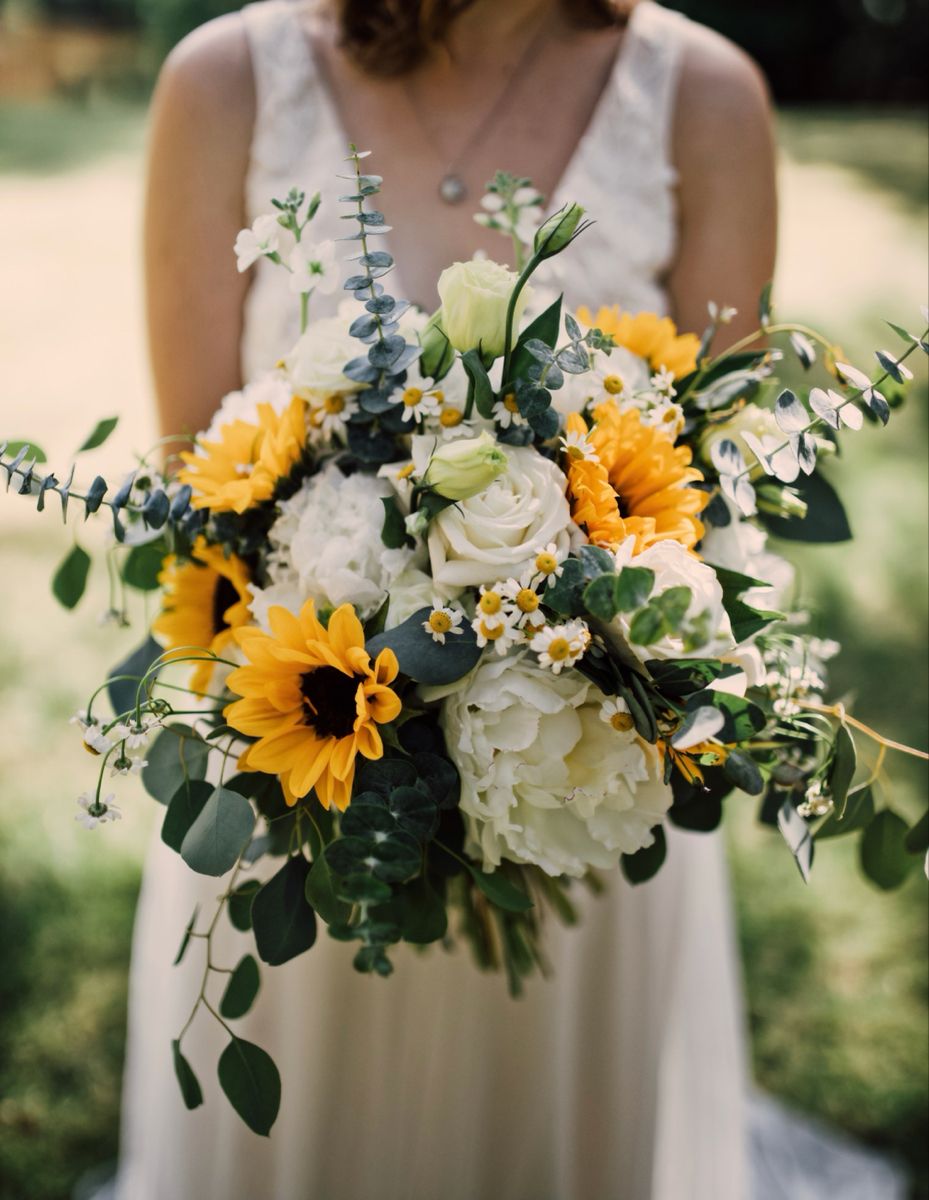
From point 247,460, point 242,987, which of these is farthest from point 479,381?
point 242,987

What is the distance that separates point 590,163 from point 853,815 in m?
1.06

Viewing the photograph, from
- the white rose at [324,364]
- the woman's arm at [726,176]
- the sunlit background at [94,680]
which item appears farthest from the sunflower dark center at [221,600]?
the sunlit background at [94,680]

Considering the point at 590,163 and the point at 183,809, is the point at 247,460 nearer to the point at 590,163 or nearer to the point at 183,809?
the point at 183,809

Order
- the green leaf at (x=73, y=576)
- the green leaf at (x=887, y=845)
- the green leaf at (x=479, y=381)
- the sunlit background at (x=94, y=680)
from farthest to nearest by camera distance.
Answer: the sunlit background at (x=94, y=680) < the green leaf at (x=73, y=576) < the green leaf at (x=887, y=845) < the green leaf at (x=479, y=381)

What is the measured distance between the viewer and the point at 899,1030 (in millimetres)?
2514

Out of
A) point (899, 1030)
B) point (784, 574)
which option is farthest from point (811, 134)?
point (784, 574)

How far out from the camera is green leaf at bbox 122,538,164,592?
3.87 feet

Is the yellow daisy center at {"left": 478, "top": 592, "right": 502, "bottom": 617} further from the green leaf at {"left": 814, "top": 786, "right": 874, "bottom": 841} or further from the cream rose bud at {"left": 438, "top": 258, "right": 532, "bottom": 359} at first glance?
the green leaf at {"left": 814, "top": 786, "right": 874, "bottom": 841}

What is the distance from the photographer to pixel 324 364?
0.99 m

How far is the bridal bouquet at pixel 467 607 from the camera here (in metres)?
0.86

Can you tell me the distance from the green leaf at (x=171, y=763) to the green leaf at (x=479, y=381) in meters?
0.39

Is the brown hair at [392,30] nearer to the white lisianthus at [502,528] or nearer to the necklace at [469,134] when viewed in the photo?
the necklace at [469,134]

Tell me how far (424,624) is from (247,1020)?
3.36 feet

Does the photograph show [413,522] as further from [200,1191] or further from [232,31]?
[200,1191]
